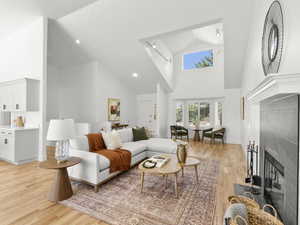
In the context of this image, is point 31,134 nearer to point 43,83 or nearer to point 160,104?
point 43,83

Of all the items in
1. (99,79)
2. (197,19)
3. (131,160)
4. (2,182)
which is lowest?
(2,182)

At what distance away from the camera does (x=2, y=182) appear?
8.61 feet

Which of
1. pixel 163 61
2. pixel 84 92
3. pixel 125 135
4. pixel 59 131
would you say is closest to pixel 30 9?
pixel 84 92

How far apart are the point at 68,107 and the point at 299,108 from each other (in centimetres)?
727

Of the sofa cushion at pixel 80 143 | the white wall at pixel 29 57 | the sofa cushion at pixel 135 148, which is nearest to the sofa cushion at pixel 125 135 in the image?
the sofa cushion at pixel 135 148

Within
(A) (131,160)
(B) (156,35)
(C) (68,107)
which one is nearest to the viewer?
(A) (131,160)

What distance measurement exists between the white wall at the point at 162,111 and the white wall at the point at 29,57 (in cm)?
426

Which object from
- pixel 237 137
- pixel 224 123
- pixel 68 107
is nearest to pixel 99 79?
pixel 68 107

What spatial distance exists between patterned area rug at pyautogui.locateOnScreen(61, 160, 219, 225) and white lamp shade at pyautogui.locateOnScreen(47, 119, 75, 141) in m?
0.90

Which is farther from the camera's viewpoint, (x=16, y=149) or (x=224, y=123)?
(x=224, y=123)

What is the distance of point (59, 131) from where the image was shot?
A: 7.03 ft

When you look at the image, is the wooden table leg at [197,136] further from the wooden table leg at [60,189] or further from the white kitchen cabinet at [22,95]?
the white kitchen cabinet at [22,95]

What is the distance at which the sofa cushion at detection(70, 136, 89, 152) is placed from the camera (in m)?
2.72

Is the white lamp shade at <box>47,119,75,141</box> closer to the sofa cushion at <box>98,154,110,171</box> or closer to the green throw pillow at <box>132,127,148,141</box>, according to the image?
the sofa cushion at <box>98,154,110,171</box>
